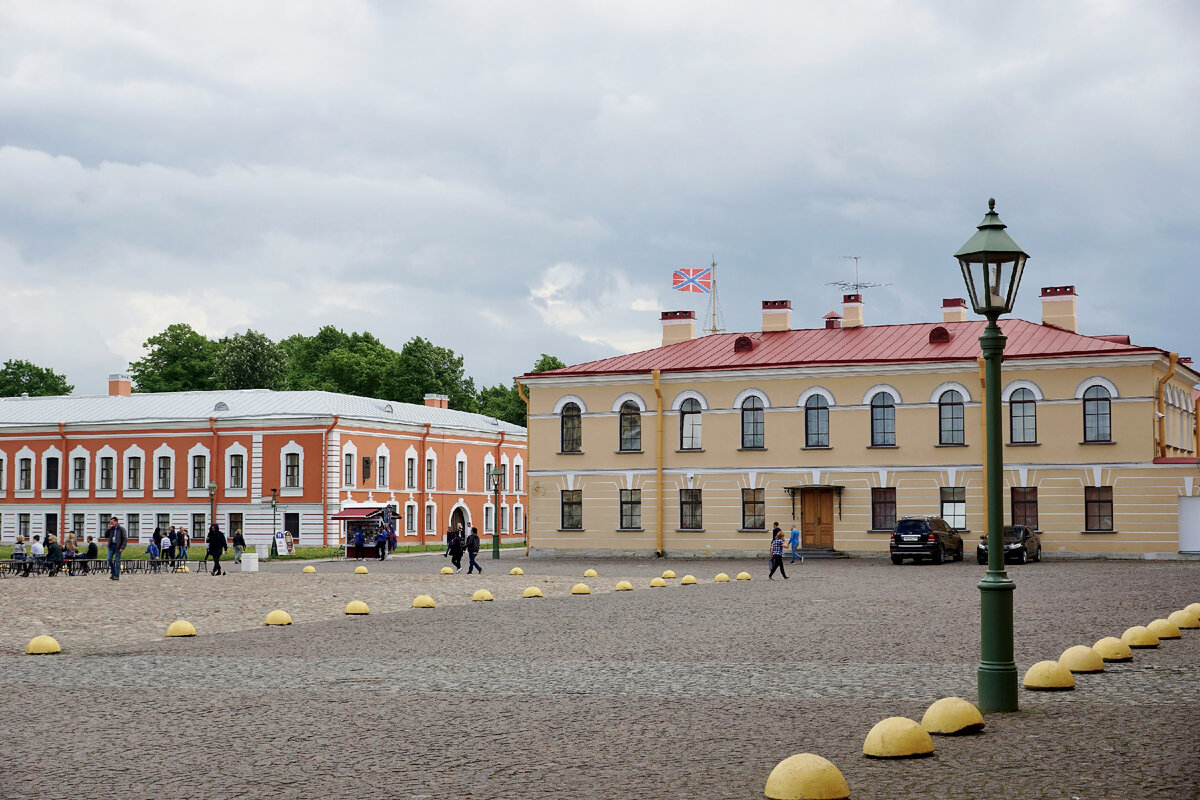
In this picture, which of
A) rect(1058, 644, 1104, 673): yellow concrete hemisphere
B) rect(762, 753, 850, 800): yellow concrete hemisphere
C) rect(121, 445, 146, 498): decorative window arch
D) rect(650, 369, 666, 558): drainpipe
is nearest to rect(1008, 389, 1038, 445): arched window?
rect(650, 369, 666, 558): drainpipe

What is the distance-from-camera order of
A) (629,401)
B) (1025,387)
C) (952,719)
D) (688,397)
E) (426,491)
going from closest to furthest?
(952,719) < (1025,387) < (688,397) < (629,401) < (426,491)

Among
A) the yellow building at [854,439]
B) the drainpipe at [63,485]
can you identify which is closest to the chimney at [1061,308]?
the yellow building at [854,439]

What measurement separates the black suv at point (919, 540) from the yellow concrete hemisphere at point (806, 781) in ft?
104

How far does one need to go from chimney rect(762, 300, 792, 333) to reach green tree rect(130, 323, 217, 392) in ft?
174

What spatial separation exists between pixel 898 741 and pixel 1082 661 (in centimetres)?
480

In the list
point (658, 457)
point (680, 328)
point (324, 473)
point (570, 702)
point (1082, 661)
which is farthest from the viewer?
point (324, 473)

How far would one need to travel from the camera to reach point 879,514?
43.1 m

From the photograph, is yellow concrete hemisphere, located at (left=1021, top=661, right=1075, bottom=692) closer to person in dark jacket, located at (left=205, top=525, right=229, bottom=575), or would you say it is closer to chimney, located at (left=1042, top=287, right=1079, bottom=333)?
person in dark jacket, located at (left=205, top=525, right=229, bottom=575)

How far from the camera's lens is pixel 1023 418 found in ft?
136

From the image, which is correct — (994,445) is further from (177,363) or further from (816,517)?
(177,363)

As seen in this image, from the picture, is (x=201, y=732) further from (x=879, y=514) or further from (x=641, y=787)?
(x=879, y=514)

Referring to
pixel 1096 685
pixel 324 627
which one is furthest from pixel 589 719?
pixel 324 627

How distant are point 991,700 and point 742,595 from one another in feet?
49.4

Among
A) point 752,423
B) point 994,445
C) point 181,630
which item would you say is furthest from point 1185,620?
point 752,423
